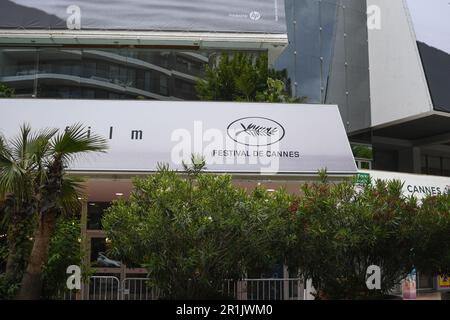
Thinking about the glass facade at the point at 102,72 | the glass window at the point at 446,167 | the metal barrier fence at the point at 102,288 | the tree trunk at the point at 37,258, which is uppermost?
the glass facade at the point at 102,72

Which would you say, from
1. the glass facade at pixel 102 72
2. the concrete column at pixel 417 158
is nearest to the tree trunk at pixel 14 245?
the glass facade at pixel 102 72

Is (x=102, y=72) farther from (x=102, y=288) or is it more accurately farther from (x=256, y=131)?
(x=102, y=288)

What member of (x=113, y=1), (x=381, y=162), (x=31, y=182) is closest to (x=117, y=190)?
(x=31, y=182)

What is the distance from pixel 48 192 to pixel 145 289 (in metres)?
4.58

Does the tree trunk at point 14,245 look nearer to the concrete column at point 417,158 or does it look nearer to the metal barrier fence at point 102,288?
the metal barrier fence at point 102,288

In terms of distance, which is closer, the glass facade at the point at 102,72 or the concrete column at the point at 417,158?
the glass facade at the point at 102,72

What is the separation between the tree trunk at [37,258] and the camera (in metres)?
9.82

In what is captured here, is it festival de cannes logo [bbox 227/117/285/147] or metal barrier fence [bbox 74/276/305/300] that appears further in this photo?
festival de cannes logo [bbox 227/117/285/147]

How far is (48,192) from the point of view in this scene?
972 centimetres

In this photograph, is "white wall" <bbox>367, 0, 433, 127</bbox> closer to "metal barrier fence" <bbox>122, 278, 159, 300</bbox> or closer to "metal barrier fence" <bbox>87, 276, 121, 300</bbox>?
"metal barrier fence" <bbox>122, 278, 159, 300</bbox>

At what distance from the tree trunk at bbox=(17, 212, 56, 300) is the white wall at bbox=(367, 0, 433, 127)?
14.9m

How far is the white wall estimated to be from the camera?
20.5 meters

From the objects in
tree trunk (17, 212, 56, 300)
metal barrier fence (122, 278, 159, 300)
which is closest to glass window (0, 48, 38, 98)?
metal barrier fence (122, 278, 159, 300)

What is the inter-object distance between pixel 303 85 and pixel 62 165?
1232 cm
